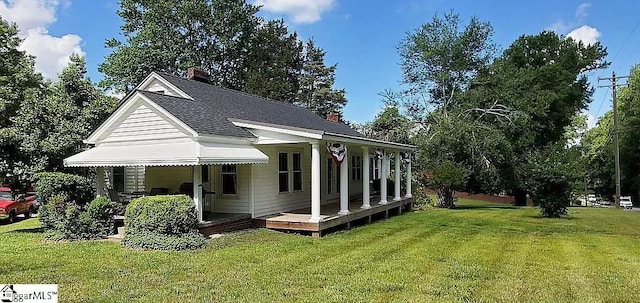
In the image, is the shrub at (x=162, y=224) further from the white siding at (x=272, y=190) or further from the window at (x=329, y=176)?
the window at (x=329, y=176)

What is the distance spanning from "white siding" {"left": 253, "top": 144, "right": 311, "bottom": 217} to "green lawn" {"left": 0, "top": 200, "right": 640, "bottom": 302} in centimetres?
146

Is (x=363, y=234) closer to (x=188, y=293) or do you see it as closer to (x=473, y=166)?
(x=188, y=293)

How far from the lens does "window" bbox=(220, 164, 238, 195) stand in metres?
13.3

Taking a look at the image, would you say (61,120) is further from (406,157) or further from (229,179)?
(406,157)

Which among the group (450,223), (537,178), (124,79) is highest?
(124,79)

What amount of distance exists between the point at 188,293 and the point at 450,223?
11377mm

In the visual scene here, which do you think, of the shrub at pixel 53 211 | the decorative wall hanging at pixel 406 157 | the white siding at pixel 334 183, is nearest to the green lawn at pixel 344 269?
the shrub at pixel 53 211

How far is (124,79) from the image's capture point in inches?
1308

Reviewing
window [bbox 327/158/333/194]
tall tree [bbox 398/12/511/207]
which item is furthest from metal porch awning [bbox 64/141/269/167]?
tall tree [bbox 398/12/511/207]

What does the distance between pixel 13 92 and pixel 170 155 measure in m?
14.5

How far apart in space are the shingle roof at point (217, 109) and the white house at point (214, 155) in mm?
50

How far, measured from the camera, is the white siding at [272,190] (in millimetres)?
13203

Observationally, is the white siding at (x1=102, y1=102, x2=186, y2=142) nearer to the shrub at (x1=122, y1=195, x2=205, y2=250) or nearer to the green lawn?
the shrub at (x1=122, y1=195, x2=205, y2=250)

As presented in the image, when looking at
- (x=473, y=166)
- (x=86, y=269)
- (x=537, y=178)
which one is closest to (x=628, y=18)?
(x=473, y=166)
